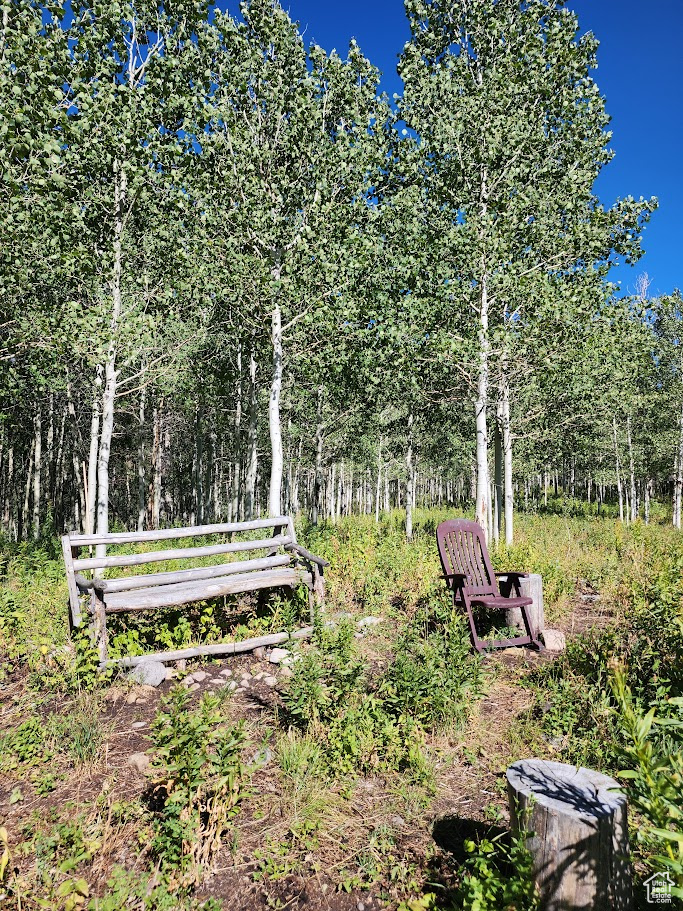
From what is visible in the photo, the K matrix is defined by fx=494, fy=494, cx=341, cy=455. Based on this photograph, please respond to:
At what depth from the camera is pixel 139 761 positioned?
3.92 m

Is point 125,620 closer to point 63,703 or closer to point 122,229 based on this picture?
point 63,703

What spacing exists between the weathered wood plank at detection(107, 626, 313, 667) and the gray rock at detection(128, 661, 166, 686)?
0.09 m

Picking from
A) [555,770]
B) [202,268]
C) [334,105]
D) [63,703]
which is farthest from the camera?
[334,105]

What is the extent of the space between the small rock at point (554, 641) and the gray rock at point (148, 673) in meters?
4.44

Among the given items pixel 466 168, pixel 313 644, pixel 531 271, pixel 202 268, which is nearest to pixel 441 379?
pixel 531 271

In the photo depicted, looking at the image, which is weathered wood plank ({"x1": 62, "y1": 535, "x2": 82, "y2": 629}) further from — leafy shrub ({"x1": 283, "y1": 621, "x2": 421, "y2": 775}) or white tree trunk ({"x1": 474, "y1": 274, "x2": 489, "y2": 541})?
white tree trunk ({"x1": 474, "y1": 274, "x2": 489, "y2": 541})

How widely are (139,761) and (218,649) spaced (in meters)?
1.95

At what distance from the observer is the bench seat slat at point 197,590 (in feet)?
18.2

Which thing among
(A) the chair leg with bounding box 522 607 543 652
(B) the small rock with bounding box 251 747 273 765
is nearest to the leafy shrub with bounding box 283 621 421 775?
(B) the small rock with bounding box 251 747 273 765

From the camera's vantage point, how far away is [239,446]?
71.1 ft

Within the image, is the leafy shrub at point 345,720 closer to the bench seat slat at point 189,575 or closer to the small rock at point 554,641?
the bench seat slat at point 189,575

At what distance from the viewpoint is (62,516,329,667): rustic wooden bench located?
215 inches

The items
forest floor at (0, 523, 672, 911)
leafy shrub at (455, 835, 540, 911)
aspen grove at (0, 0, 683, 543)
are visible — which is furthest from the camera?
aspen grove at (0, 0, 683, 543)

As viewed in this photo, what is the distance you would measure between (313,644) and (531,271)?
9.46 m
